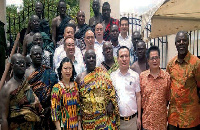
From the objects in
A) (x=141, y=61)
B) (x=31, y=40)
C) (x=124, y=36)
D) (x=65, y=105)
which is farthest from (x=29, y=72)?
(x=124, y=36)

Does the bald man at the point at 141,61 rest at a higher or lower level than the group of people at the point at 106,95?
higher

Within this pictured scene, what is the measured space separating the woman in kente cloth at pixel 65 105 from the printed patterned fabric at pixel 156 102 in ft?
3.66

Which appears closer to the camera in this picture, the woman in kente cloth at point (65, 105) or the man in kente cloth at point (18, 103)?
the man in kente cloth at point (18, 103)

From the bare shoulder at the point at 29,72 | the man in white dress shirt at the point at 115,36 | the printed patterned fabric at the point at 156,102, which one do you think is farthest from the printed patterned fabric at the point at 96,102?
the man in white dress shirt at the point at 115,36

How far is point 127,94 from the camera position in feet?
14.9

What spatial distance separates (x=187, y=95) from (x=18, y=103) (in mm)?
2573

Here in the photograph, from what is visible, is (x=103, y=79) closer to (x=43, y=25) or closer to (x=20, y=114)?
(x=20, y=114)

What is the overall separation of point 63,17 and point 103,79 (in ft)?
10.6

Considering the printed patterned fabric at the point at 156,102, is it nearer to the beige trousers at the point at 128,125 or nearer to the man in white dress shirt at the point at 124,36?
the beige trousers at the point at 128,125

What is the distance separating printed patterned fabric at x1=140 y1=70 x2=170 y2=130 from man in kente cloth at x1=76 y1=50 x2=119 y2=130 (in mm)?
497

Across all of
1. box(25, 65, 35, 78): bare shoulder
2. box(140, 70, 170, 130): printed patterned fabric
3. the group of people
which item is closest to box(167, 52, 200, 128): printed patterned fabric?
the group of people

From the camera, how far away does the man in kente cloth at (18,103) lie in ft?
13.0

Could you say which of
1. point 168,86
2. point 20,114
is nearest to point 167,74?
point 168,86

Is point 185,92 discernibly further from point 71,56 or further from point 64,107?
point 71,56
